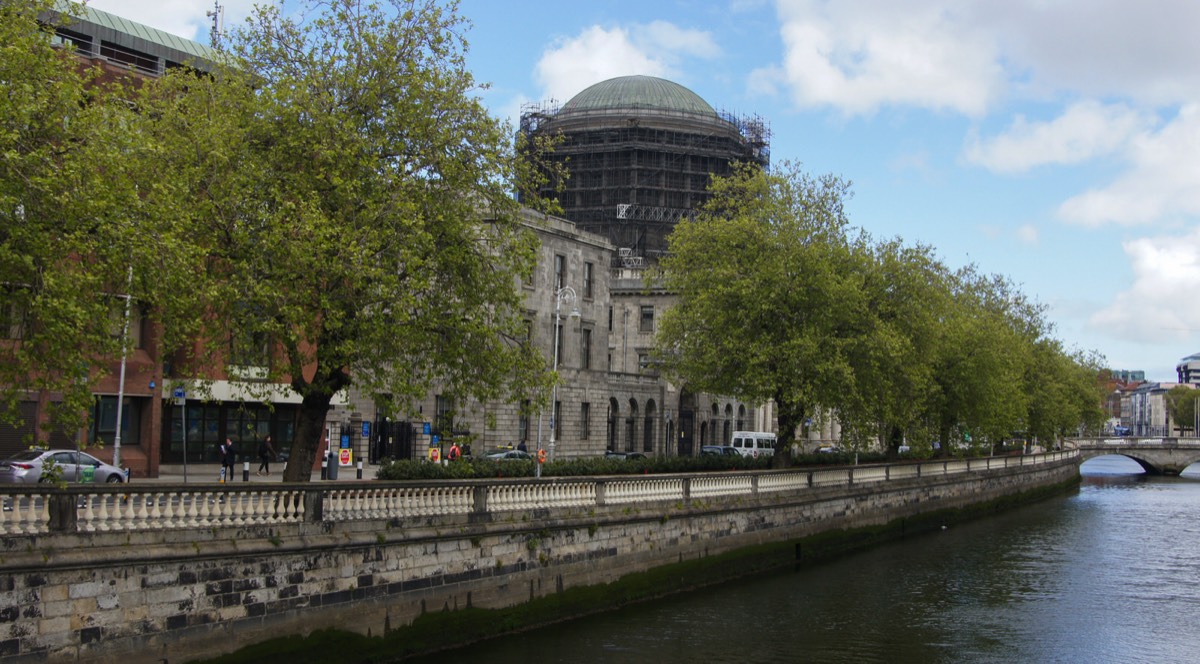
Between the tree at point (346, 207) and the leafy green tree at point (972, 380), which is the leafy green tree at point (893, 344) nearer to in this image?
the leafy green tree at point (972, 380)

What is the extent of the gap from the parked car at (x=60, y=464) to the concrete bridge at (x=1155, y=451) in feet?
326

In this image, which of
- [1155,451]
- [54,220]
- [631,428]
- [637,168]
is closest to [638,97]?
[637,168]

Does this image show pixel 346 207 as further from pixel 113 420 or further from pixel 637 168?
pixel 637 168

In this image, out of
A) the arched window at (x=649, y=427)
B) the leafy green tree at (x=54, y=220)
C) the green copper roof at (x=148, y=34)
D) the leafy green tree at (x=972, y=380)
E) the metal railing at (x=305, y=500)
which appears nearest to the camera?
the metal railing at (x=305, y=500)

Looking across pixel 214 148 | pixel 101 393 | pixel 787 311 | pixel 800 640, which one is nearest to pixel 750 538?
pixel 800 640

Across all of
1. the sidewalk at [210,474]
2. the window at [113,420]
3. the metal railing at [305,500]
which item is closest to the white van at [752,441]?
the sidewalk at [210,474]

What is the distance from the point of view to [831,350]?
41.9 m

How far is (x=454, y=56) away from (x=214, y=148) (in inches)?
243

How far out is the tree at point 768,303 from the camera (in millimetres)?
→ 41344

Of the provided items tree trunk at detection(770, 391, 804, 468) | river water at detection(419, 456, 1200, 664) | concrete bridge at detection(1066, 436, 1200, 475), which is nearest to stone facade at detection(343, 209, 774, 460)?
tree trunk at detection(770, 391, 804, 468)

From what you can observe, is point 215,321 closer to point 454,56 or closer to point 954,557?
point 454,56

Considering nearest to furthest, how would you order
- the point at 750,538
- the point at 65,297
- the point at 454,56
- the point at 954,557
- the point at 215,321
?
the point at 65,297 < the point at 215,321 < the point at 454,56 < the point at 750,538 < the point at 954,557

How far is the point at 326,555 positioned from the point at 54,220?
6830 mm

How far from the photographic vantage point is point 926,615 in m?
28.7
